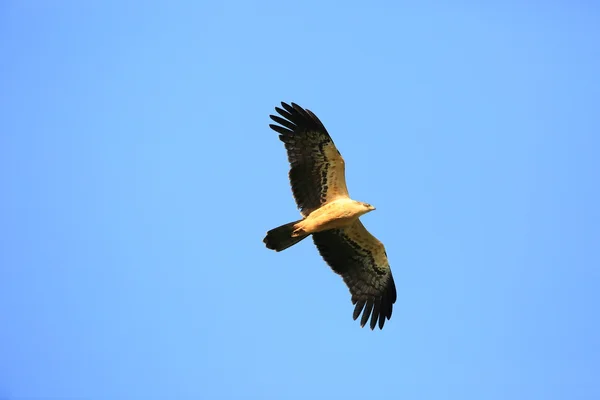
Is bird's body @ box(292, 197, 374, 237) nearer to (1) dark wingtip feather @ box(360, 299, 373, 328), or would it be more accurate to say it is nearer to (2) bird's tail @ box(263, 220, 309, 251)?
(2) bird's tail @ box(263, 220, 309, 251)

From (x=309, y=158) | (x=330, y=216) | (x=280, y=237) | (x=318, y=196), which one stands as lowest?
(x=280, y=237)

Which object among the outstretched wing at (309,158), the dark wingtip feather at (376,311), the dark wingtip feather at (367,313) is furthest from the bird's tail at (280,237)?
the dark wingtip feather at (376,311)

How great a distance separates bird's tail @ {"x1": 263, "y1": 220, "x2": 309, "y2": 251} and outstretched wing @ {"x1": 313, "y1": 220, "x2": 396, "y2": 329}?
1209mm

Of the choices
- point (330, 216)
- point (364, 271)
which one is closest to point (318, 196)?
point (330, 216)

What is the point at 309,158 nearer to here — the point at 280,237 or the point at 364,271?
the point at 280,237

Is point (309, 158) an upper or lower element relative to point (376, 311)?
upper

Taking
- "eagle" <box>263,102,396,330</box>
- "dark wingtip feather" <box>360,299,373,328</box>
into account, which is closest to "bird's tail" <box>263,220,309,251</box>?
"eagle" <box>263,102,396,330</box>

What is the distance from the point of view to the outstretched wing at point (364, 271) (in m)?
19.5

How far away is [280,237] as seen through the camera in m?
18.3

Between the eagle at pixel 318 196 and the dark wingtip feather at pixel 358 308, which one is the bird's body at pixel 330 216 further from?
the dark wingtip feather at pixel 358 308

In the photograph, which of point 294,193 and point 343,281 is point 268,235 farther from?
point 343,281

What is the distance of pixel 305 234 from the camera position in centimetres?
1852

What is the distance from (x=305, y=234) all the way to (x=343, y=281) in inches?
75.3

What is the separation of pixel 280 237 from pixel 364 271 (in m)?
2.67
